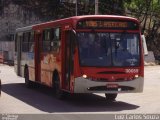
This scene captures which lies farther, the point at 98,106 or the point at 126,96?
the point at 126,96

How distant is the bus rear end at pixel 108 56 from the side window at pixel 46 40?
3.38 m

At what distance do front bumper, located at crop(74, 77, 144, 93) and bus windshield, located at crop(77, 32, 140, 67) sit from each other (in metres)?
0.54

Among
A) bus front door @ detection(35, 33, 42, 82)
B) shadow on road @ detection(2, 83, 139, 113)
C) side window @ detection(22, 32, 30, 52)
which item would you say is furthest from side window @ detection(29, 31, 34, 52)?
shadow on road @ detection(2, 83, 139, 113)

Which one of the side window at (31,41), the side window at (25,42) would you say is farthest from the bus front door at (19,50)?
the side window at (31,41)

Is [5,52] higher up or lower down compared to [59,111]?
lower down

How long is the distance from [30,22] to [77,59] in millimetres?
46273

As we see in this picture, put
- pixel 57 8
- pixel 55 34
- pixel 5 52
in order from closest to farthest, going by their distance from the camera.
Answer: pixel 55 34
pixel 5 52
pixel 57 8

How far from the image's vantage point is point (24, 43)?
2459 cm

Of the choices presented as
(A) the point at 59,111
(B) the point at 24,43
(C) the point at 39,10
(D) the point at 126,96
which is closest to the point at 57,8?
(C) the point at 39,10

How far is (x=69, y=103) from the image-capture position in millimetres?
17266

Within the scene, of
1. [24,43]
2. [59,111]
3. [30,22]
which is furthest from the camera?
[30,22]

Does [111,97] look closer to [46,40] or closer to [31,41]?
[46,40]

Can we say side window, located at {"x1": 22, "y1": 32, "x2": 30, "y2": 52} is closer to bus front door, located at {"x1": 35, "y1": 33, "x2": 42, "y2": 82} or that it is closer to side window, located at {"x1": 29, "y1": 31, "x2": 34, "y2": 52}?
side window, located at {"x1": 29, "y1": 31, "x2": 34, "y2": 52}

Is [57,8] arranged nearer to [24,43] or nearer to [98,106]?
[24,43]
